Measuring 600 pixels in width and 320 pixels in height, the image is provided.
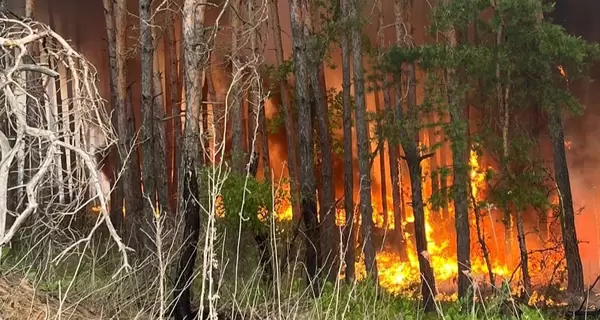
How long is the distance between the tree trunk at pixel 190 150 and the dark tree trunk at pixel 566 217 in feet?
28.4

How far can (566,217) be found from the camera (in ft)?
43.7

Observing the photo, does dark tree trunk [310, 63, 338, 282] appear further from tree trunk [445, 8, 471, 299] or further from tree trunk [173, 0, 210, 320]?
tree trunk [173, 0, 210, 320]

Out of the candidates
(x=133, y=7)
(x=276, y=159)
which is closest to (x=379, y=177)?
(x=276, y=159)

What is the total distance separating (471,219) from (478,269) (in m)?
1.55

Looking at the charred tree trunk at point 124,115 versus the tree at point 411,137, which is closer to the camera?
the tree at point 411,137

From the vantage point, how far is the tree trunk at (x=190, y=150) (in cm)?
626

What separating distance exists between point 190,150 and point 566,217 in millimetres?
9451

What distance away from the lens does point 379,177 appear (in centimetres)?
1941

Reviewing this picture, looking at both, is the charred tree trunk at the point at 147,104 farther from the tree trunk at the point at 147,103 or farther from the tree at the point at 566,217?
the tree at the point at 566,217

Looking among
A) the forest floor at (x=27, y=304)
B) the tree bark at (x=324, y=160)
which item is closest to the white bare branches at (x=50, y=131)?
the forest floor at (x=27, y=304)

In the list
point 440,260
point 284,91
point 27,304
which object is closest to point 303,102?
point 284,91

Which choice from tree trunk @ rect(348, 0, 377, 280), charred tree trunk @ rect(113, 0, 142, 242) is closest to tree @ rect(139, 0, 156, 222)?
charred tree trunk @ rect(113, 0, 142, 242)

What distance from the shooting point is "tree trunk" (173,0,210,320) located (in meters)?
6.26

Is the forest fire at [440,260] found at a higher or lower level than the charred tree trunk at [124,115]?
lower
